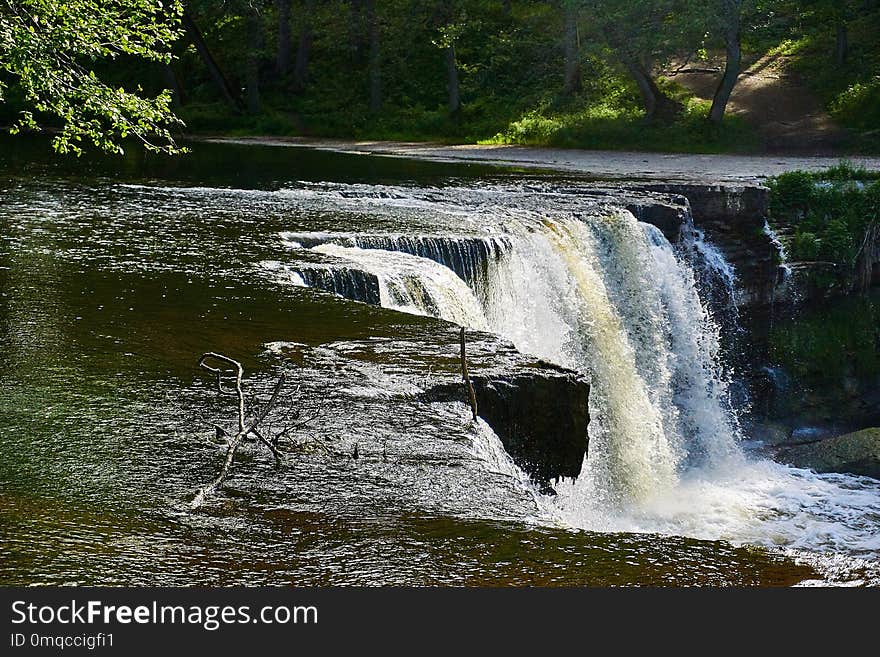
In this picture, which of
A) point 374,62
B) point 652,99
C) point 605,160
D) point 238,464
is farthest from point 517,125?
point 238,464

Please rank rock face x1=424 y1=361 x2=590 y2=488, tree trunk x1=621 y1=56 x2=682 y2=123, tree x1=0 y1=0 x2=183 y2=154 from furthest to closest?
tree trunk x1=621 y1=56 x2=682 y2=123 → tree x1=0 y1=0 x2=183 y2=154 → rock face x1=424 y1=361 x2=590 y2=488

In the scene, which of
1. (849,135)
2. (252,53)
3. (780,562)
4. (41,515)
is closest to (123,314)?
(41,515)

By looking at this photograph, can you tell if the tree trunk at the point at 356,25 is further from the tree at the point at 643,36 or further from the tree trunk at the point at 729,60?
the tree trunk at the point at 729,60

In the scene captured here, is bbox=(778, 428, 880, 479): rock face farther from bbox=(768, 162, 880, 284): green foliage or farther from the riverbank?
the riverbank

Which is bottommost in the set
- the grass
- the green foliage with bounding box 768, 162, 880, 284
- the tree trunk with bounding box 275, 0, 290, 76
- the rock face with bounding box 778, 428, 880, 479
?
the rock face with bounding box 778, 428, 880, 479

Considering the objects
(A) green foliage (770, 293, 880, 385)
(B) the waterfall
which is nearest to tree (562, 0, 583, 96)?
(A) green foliage (770, 293, 880, 385)

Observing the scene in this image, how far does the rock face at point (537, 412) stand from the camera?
7.89 meters

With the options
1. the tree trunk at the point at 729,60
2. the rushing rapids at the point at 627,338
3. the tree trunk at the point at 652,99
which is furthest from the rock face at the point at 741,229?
the tree trunk at the point at 652,99

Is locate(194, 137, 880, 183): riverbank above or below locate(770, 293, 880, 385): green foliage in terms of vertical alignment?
above

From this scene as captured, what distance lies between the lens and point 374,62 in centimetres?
3541

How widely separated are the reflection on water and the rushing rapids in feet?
5.72

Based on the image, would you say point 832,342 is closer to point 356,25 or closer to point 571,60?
point 571,60

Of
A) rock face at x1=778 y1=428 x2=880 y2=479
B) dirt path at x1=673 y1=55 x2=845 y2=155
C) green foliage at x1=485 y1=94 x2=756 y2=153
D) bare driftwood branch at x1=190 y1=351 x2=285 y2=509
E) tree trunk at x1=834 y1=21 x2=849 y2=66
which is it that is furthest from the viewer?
tree trunk at x1=834 y1=21 x2=849 y2=66

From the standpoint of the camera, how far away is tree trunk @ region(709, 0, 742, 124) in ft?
89.4
